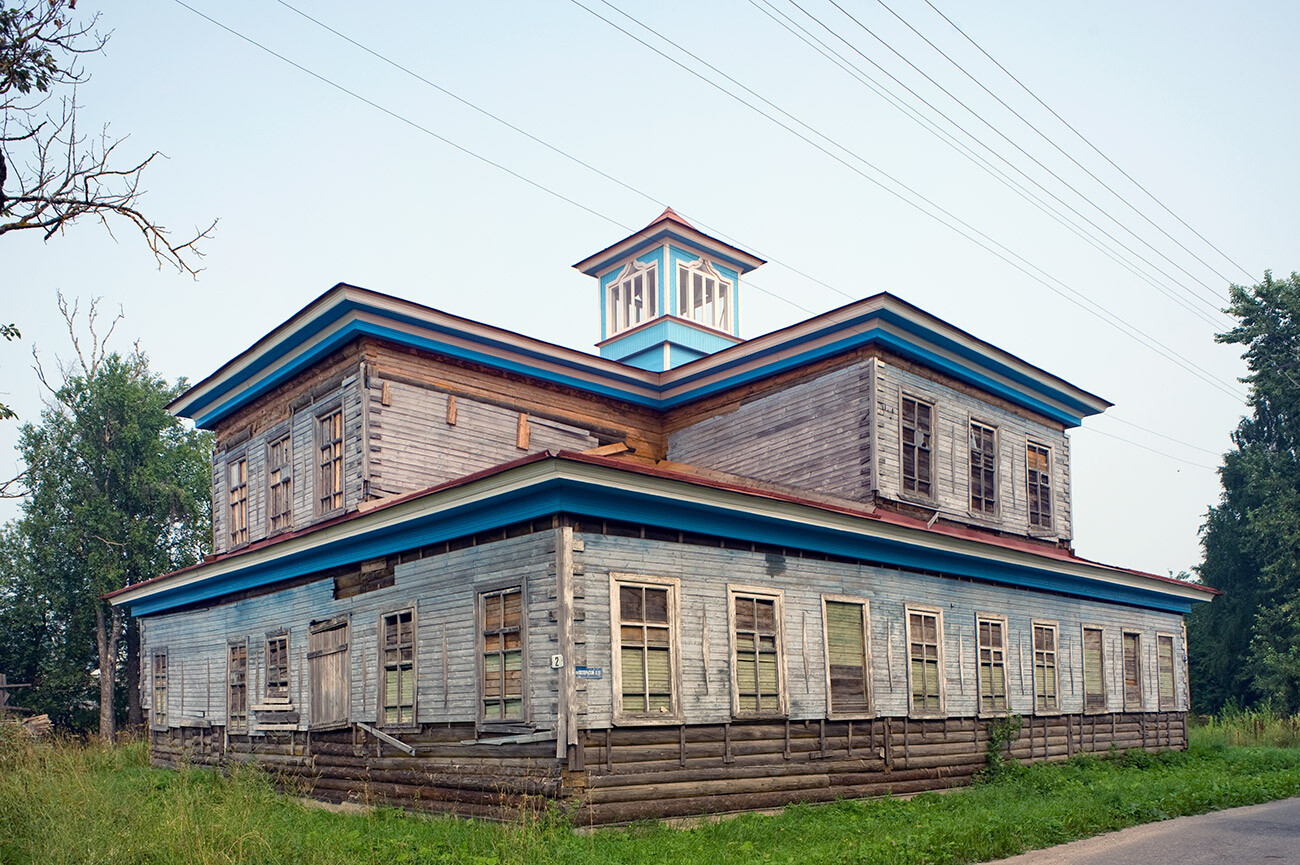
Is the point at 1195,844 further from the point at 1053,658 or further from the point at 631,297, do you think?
the point at 631,297

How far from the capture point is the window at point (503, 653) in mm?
14047

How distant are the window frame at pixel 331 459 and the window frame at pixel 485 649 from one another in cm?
616

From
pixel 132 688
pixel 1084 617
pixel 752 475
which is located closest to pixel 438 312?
pixel 752 475

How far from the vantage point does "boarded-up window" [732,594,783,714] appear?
613 inches

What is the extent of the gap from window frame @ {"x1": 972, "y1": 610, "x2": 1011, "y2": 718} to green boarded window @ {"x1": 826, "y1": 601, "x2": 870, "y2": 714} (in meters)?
3.41

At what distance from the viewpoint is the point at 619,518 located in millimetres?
14195

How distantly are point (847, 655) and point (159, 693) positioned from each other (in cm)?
1497

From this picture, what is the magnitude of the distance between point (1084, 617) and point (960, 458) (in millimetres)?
4130

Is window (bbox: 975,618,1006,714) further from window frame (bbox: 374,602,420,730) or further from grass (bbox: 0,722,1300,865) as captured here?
window frame (bbox: 374,602,420,730)

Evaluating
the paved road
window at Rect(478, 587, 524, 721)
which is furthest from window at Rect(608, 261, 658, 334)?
the paved road

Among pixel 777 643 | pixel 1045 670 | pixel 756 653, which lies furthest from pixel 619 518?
pixel 1045 670

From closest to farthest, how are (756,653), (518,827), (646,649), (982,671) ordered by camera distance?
(518,827) < (646,649) < (756,653) < (982,671)

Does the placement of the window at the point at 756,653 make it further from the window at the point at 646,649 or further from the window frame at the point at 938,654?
the window frame at the point at 938,654

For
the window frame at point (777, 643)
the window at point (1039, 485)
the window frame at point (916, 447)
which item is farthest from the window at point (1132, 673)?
the window frame at point (777, 643)
